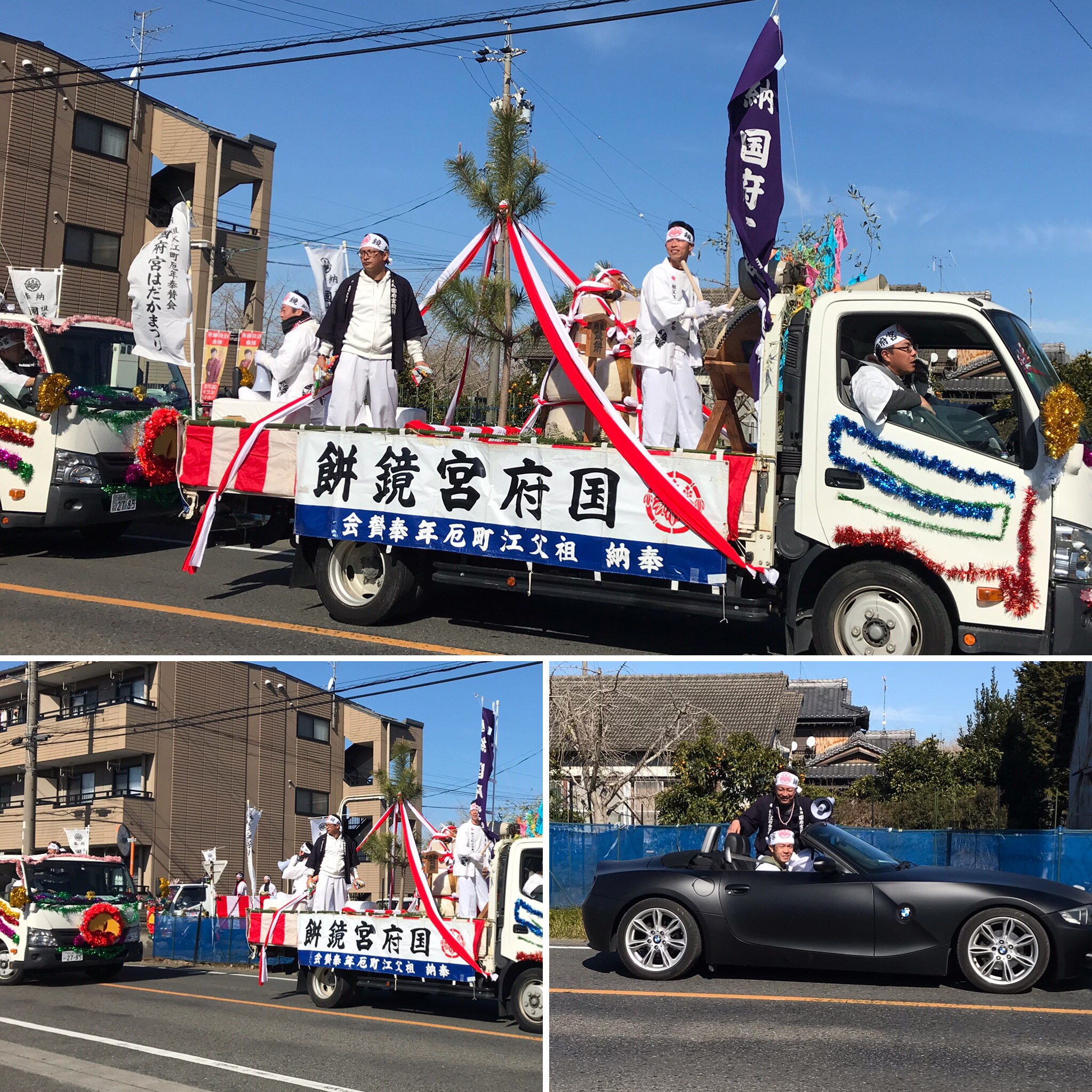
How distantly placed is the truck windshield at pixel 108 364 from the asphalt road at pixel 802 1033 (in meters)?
8.24

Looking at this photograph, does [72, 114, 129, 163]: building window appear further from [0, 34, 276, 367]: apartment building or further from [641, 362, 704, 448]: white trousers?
[641, 362, 704, 448]: white trousers

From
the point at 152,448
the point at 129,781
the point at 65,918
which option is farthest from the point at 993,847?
the point at 129,781

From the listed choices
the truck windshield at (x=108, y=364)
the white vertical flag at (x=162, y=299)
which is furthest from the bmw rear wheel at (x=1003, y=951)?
the truck windshield at (x=108, y=364)

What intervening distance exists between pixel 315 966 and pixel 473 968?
238 cm

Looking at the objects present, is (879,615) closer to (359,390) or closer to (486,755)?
(486,755)

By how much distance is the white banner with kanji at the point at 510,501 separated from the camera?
7.14 m

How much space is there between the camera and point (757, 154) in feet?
24.9

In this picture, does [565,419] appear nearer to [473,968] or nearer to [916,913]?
[473,968]

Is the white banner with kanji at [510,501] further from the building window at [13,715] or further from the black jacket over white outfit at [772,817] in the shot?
the building window at [13,715]

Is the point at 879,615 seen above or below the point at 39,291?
below

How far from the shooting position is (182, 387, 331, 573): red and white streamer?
8.77 meters

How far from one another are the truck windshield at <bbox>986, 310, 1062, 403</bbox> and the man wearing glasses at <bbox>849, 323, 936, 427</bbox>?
49 centimetres

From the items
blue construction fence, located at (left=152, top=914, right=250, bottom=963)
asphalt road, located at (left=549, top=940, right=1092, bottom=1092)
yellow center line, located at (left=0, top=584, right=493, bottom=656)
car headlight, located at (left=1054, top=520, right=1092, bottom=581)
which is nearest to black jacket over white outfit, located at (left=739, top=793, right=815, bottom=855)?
asphalt road, located at (left=549, top=940, right=1092, bottom=1092)

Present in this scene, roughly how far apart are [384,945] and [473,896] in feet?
3.52
